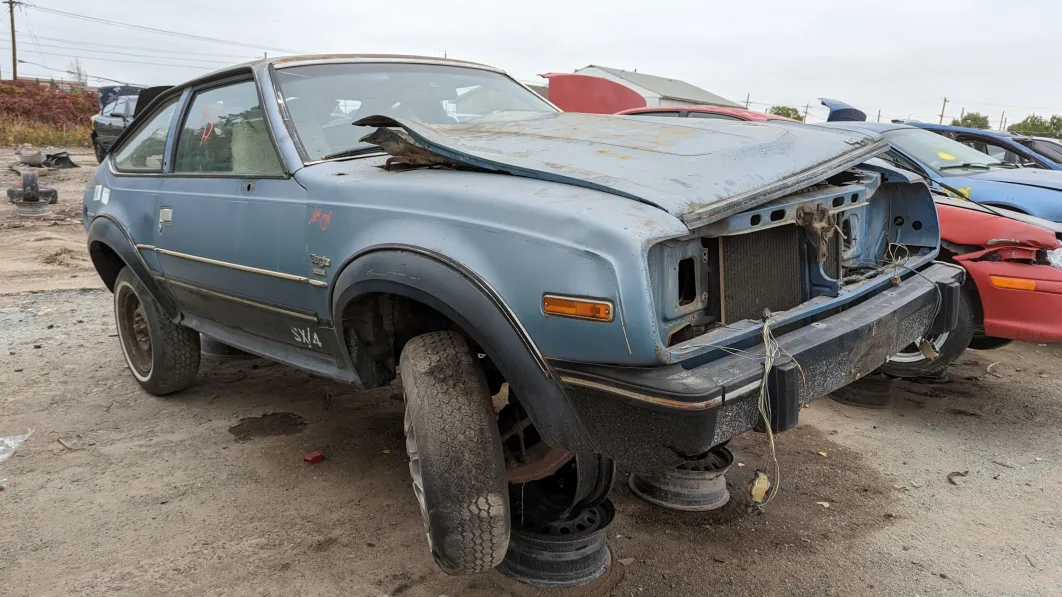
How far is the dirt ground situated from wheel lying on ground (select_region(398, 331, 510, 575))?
0.40 meters

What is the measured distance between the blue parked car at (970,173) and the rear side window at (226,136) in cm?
390

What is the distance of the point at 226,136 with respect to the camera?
3248mm

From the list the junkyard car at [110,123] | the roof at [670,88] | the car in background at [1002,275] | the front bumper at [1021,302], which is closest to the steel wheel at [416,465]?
the car in background at [1002,275]

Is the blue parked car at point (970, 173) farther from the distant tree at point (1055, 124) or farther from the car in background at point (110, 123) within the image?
the distant tree at point (1055, 124)

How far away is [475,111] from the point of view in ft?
11.3

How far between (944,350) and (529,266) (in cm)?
307

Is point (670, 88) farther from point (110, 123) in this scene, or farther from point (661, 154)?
point (661, 154)

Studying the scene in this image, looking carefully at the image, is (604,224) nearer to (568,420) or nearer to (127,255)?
(568,420)

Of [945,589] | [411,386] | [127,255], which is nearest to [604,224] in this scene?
[411,386]

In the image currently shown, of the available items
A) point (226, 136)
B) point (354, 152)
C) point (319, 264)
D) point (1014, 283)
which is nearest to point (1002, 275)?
point (1014, 283)

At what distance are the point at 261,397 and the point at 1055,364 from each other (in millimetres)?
5120

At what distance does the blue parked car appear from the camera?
17.7 feet

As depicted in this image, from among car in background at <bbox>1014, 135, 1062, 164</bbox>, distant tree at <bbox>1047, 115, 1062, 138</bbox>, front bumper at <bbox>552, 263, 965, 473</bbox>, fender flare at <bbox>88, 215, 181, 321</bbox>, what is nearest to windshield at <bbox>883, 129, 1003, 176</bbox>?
car in background at <bbox>1014, 135, 1062, 164</bbox>

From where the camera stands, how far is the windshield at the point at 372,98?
295cm
